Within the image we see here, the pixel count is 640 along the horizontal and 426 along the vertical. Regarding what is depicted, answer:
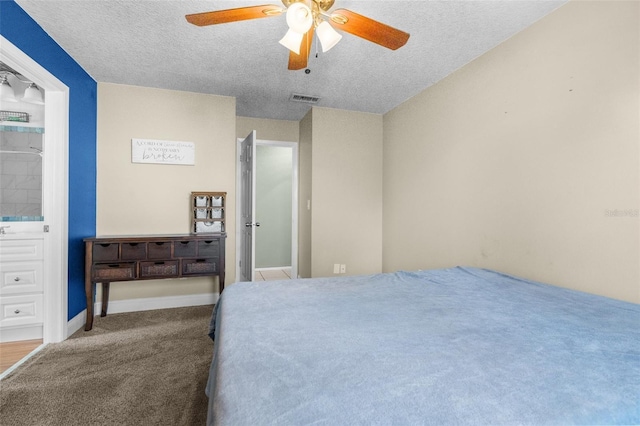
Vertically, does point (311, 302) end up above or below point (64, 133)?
below

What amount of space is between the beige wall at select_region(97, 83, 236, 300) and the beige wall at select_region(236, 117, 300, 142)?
0.74m

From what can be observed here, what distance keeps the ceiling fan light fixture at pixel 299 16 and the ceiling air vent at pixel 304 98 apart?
1.88m

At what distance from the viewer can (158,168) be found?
3119mm

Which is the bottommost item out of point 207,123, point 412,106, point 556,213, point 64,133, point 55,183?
point 556,213

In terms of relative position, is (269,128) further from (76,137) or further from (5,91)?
(5,91)

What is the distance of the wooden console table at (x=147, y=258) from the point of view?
98.6 inches

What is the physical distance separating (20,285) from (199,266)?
1.34 meters

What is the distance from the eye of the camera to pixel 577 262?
1.74 meters

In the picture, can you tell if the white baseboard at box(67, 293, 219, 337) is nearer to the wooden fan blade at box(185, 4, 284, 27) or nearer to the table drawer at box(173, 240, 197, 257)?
the table drawer at box(173, 240, 197, 257)

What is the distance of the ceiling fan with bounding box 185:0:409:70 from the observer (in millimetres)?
1421

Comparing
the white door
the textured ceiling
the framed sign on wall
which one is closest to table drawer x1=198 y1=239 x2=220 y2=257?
the white door

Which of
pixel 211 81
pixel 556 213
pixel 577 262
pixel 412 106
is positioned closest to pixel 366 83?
pixel 412 106

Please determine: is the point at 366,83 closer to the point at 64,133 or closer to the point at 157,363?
the point at 64,133

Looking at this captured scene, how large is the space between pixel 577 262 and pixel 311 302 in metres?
1.68
